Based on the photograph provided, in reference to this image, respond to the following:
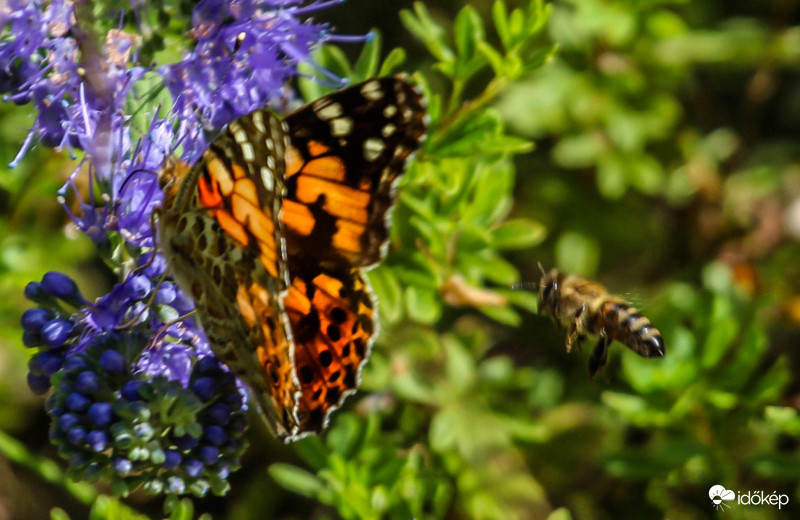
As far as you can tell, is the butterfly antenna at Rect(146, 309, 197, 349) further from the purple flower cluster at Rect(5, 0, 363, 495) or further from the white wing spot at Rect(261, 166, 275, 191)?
the white wing spot at Rect(261, 166, 275, 191)

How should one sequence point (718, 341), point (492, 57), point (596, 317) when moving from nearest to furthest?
point (596, 317)
point (492, 57)
point (718, 341)

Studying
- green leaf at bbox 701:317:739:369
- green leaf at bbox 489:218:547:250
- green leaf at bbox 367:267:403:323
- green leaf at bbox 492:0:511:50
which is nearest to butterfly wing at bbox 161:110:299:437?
green leaf at bbox 367:267:403:323

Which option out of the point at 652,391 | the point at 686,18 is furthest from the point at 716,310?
the point at 686,18

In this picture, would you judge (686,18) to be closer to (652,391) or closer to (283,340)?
(652,391)

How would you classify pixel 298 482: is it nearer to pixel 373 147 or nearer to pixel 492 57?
pixel 373 147

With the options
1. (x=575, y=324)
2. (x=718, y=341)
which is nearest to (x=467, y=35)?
(x=575, y=324)

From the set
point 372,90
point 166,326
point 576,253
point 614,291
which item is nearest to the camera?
point 166,326
